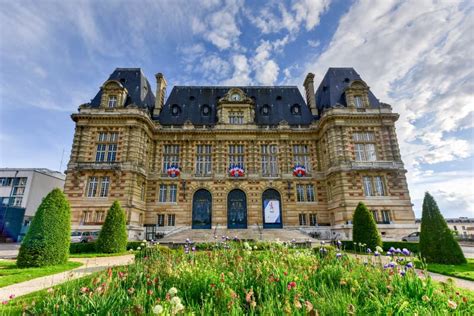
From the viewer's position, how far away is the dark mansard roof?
31141 millimetres

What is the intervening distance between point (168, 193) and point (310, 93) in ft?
78.9

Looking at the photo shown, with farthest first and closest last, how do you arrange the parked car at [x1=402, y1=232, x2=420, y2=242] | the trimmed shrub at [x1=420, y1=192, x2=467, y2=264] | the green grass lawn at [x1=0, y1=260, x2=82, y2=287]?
the parked car at [x1=402, y1=232, x2=420, y2=242] → the trimmed shrub at [x1=420, y1=192, x2=467, y2=264] → the green grass lawn at [x1=0, y1=260, x2=82, y2=287]

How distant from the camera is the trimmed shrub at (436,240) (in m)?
11.6

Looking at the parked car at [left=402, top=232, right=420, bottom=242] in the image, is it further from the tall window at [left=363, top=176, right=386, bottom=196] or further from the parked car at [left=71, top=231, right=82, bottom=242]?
the parked car at [left=71, top=231, right=82, bottom=242]

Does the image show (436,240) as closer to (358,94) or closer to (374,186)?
(374,186)

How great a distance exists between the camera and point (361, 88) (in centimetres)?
2898

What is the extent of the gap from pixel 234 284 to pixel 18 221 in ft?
164

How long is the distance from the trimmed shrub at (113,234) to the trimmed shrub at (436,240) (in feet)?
58.4

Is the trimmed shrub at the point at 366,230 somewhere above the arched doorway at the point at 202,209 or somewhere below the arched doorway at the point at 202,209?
below

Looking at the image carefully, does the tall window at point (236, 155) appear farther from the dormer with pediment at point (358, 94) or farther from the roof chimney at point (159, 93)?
the dormer with pediment at point (358, 94)

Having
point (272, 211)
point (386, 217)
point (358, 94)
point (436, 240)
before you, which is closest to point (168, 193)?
point (272, 211)

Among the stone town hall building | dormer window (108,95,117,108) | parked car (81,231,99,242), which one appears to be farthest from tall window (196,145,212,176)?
parked car (81,231,99,242)

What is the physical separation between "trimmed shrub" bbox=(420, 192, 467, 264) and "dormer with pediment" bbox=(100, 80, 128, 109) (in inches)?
1182

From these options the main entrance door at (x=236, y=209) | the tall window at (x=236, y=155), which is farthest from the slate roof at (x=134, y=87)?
the main entrance door at (x=236, y=209)
